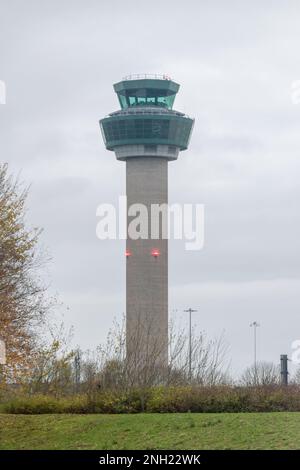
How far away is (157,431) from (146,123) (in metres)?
95.7

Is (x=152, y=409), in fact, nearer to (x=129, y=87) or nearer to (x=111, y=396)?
(x=111, y=396)

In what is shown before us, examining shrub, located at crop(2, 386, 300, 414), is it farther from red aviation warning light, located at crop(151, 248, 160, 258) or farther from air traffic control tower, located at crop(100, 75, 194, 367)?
red aviation warning light, located at crop(151, 248, 160, 258)

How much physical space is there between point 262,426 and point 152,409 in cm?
714

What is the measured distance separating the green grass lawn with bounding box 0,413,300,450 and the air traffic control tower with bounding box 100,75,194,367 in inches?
2993

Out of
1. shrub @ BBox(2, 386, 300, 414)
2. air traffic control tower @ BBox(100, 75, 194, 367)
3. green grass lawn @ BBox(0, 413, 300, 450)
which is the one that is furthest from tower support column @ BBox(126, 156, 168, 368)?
green grass lawn @ BBox(0, 413, 300, 450)

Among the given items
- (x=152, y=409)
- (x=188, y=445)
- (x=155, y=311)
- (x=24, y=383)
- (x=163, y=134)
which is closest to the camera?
(x=188, y=445)

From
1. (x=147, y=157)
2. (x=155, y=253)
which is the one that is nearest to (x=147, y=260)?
(x=155, y=253)

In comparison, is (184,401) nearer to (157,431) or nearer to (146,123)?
(157,431)

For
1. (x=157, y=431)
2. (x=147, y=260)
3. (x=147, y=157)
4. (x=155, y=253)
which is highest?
(x=147, y=157)

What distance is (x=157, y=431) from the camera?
35844mm

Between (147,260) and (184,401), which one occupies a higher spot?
(147,260)

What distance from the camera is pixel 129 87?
13288 centimetres

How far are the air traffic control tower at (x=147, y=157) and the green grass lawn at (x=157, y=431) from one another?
76.0 m
